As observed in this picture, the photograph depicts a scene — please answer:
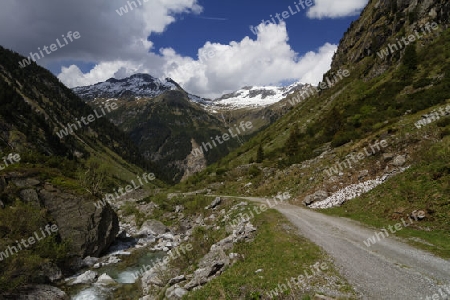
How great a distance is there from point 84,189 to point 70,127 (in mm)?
143545

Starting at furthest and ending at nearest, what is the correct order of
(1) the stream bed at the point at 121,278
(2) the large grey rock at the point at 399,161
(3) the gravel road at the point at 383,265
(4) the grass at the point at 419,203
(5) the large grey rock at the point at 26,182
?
(5) the large grey rock at the point at 26,182 → (2) the large grey rock at the point at 399,161 → (1) the stream bed at the point at 121,278 → (4) the grass at the point at 419,203 → (3) the gravel road at the point at 383,265

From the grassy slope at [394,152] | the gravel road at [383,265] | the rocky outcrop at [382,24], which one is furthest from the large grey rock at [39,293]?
the rocky outcrop at [382,24]

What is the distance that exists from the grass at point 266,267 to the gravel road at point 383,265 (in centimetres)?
87

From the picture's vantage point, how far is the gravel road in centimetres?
1182

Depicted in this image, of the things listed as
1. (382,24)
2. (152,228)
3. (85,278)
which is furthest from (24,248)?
(382,24)

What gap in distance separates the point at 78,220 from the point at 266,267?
1000 inches

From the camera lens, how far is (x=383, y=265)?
14.5 meters

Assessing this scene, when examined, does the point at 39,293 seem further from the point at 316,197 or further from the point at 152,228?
the point at 152,228

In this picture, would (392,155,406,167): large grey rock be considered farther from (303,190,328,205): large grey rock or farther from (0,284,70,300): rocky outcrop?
(0,284,70,300): rocky outcrop

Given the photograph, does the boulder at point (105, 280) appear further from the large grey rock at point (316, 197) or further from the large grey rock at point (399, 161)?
the large grey rock at point (399, 161)

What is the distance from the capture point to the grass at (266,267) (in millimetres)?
13469

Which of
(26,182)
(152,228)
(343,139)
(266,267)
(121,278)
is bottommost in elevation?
(266,267)

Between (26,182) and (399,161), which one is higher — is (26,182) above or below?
above

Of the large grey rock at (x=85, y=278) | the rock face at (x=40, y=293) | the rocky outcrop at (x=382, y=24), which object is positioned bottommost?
the large grey rock at (x=85, y=278)
